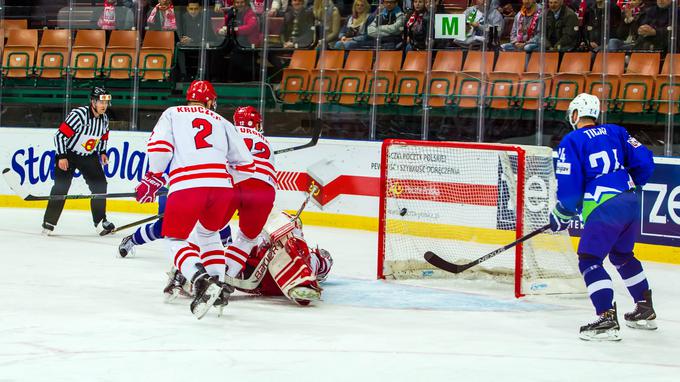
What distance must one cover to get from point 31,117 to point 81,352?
735 centimetres

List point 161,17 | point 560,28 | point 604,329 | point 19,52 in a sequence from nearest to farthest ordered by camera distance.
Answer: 1. point 604,329
2. point 560,28
3. point 161,17
4. point 19,52

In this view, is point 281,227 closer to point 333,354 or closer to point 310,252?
point 310,252

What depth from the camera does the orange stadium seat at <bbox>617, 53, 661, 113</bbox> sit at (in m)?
8.52

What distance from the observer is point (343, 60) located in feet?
32.9

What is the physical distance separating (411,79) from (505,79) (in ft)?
3.06

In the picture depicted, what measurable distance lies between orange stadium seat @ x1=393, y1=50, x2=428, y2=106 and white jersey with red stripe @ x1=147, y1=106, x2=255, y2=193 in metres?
4.56

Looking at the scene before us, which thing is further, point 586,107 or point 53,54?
point 53,54

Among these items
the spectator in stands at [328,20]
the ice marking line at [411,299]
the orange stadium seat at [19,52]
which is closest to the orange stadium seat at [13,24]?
the orange stadium seat at [19,52]

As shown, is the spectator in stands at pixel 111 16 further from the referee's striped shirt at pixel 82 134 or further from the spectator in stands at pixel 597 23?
the spectator in stands at pixel 597 23

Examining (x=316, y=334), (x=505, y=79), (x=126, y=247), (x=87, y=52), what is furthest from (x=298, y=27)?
(x=316, y=334)

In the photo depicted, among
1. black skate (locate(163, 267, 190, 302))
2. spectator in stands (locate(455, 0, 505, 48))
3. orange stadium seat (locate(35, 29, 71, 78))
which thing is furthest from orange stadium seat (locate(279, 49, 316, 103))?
black skate (locate(163, 267, 190, 302))

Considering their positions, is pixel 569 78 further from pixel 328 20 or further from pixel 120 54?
pixel 120 54

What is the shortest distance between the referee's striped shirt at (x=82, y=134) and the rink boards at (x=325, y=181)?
176 cm

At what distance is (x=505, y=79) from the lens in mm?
9078
